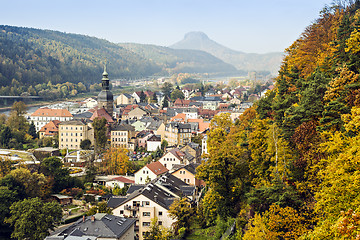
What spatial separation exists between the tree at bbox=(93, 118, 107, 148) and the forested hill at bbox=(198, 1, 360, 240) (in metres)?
31.9

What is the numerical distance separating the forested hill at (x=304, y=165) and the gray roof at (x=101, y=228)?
5.51 m

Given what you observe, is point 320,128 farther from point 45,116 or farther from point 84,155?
point 45,116

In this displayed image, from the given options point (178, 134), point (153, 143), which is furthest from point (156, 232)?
point (178, 134)

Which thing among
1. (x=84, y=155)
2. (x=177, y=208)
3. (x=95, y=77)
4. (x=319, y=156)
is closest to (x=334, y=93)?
(x=319, y=156)

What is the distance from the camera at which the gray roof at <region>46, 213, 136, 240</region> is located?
84.8ft

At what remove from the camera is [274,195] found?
17.5m

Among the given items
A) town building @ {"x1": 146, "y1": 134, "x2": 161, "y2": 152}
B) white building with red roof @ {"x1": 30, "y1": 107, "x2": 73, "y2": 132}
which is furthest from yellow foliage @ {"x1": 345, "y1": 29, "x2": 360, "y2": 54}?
white building with red roof @ {"x1": 30, "y1": 107, "x2": 73, "y2": 132}

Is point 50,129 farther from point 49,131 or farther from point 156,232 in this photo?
point 156,232

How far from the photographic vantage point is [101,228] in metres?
26.4

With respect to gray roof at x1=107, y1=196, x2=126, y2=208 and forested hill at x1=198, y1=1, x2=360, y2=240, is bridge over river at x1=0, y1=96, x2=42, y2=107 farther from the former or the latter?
forested hill at x1=198, y1=1, x2=360, y2=240

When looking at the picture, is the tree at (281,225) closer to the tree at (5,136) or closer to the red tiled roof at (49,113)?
the tree at (5,136)

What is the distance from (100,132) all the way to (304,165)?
43.8m

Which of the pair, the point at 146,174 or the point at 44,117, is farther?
the point at 44,117

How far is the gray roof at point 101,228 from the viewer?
25844 mm
